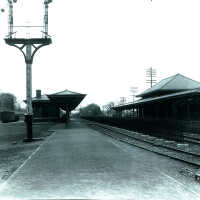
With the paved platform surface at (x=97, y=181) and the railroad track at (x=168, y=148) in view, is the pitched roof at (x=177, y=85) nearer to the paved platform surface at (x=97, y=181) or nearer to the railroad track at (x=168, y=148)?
the railroad track at (x=168, y=148)

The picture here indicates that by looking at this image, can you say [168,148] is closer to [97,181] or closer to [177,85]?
[97,181]

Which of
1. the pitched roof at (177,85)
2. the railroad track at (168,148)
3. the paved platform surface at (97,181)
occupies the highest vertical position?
the pitched roof at (177,85)

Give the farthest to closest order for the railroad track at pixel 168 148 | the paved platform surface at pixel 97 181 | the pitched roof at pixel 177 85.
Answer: the pitched roof at pixel 177 85, the railroad track at pixel 168 148, the paved platform surface at pixel 97 181

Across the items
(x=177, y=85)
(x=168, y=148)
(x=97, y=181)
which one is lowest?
(x=168, y=148)

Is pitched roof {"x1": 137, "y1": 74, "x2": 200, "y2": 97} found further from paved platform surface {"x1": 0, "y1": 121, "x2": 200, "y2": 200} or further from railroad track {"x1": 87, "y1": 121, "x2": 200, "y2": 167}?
paved platform surface {"x1": 0, "y1": 121, "x2": 200, "y2": 200}

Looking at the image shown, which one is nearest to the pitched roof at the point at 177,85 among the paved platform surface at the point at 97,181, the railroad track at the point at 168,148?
the railroad track at the point at 168,148

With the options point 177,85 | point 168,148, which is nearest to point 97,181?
point 168,148

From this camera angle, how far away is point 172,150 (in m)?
13.7

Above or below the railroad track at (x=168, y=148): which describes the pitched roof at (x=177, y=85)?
above

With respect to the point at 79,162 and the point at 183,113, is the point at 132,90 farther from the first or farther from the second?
the point at 79,162

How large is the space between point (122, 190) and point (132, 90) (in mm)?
76508

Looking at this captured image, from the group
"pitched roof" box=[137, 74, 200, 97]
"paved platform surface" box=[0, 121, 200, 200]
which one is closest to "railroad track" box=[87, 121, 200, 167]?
"paved platform surface" box=[0, 121, 200, 200]

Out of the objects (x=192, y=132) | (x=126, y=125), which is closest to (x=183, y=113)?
(x=126, y=125)

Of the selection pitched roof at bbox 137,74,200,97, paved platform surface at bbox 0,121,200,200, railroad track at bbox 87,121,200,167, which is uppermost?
pitched roof at bbox 137,74,200,97
